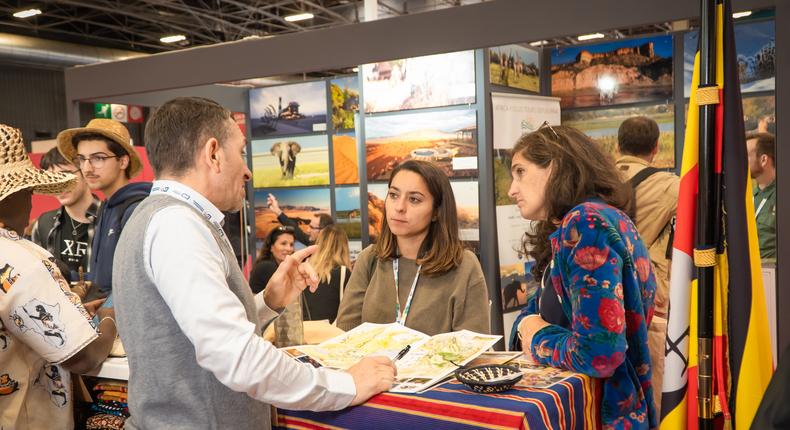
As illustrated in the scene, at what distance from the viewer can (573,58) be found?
19.5 feet

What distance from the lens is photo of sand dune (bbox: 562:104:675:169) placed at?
5.86 meters

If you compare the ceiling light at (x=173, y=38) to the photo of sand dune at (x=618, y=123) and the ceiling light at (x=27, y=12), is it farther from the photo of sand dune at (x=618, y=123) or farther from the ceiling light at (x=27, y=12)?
the photo of sand dune at (x=618, y=123)

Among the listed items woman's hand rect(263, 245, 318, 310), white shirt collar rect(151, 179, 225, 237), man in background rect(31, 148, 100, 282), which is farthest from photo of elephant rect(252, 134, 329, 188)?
white shirt collar rect(151, 179, 225, 237)

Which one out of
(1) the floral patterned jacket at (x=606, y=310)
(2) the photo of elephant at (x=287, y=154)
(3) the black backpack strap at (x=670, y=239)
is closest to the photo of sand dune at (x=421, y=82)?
(3) the black backpack strap at (x=670, y=239)

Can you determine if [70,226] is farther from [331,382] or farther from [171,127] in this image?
[331,382]

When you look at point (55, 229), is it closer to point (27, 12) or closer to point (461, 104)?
point (461, 104)

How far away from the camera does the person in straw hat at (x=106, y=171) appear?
345 centimetres

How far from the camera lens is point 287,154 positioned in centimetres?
750

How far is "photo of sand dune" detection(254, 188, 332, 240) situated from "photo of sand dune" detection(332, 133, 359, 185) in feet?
0.89

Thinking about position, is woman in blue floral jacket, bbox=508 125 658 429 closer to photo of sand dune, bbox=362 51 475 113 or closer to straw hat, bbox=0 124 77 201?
straw hat, bbox=0 124 77 201

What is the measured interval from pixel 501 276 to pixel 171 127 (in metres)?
3.45

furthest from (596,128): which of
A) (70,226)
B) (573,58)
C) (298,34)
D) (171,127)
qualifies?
(171,127)

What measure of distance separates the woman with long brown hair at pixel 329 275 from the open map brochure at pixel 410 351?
197cm

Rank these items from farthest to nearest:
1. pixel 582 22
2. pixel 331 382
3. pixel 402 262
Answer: pixel 402 262, pixel 582 22, pixel 331 382
